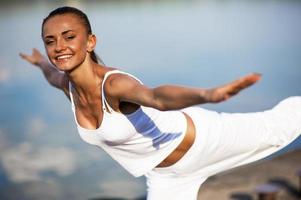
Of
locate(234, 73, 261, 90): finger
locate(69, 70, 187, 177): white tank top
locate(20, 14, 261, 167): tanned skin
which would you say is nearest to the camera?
locate(234, 73, 261, 90): finger

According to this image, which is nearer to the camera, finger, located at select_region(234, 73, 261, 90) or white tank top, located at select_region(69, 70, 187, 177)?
finger, located at select_region(234, 73, 261, 90)

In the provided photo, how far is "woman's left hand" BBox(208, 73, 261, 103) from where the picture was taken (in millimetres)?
1036

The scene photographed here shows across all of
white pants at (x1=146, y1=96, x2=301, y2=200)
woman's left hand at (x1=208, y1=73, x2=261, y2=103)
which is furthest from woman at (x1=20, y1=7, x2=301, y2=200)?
woman's left hand at (x1=208, y1=73, x2=261, y2=103)

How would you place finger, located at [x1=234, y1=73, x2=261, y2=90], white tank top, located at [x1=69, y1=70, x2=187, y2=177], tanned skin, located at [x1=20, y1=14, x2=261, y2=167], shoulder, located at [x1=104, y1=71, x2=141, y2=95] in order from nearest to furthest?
finger, located at [x1=234, y1=73, x2=261, y2=90]
tanned skin, located at [x1=20, y1=14, x2=261, y2=167]
shoulder, located at [x1=104, y1=71, x2=141, y2=95]
white tank top, located at [x1=69, y1=70, x2=187, y2=177]

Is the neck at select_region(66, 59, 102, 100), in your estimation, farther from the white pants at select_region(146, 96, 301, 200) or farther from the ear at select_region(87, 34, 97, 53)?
the white pants at select_region(146, 96, 301, 200)

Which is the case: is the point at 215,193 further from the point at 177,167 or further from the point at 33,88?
the point at 33,88

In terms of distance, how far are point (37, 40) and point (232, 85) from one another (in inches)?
243

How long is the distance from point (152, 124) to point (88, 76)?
0.27 meters

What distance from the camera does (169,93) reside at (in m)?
1.24

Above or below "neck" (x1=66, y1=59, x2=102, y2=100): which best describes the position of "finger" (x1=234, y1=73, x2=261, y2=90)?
above

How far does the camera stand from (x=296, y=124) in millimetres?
1873

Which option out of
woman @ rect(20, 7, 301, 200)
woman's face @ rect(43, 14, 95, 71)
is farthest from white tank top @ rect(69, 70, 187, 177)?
woman's face @ rect(43, 14, 95, 71)

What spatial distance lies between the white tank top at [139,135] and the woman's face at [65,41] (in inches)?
4.5

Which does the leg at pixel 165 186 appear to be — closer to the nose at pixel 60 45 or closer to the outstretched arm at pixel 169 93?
the outstretched arm at pixel 169 93
